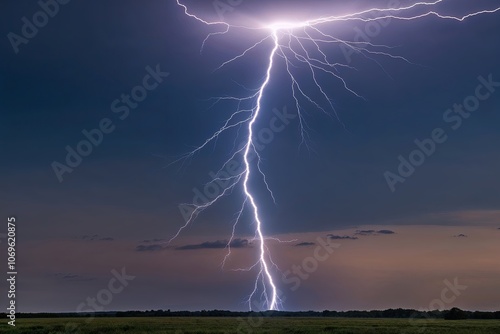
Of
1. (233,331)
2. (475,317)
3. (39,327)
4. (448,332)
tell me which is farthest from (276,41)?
(475,317)

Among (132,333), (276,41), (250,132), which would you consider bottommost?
(132,333)

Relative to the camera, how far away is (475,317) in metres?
55.9

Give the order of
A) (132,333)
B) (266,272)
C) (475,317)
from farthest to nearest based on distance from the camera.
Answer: (475,317), (132,333), (266,272)

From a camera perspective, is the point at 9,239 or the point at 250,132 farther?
the point at 250,132

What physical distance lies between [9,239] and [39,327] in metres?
12.3

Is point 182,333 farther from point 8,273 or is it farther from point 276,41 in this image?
point 276,41

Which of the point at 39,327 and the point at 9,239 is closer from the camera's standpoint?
the point at 9,239

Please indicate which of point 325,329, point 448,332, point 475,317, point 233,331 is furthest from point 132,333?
point 475,317

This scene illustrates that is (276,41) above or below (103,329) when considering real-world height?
above

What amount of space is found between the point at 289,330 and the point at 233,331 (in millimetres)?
2753

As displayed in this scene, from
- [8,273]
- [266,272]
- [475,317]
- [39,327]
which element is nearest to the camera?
[8,273]

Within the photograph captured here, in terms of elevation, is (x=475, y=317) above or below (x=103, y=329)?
above

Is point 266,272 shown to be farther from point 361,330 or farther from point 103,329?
point 103,329

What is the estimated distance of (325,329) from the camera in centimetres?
2888
